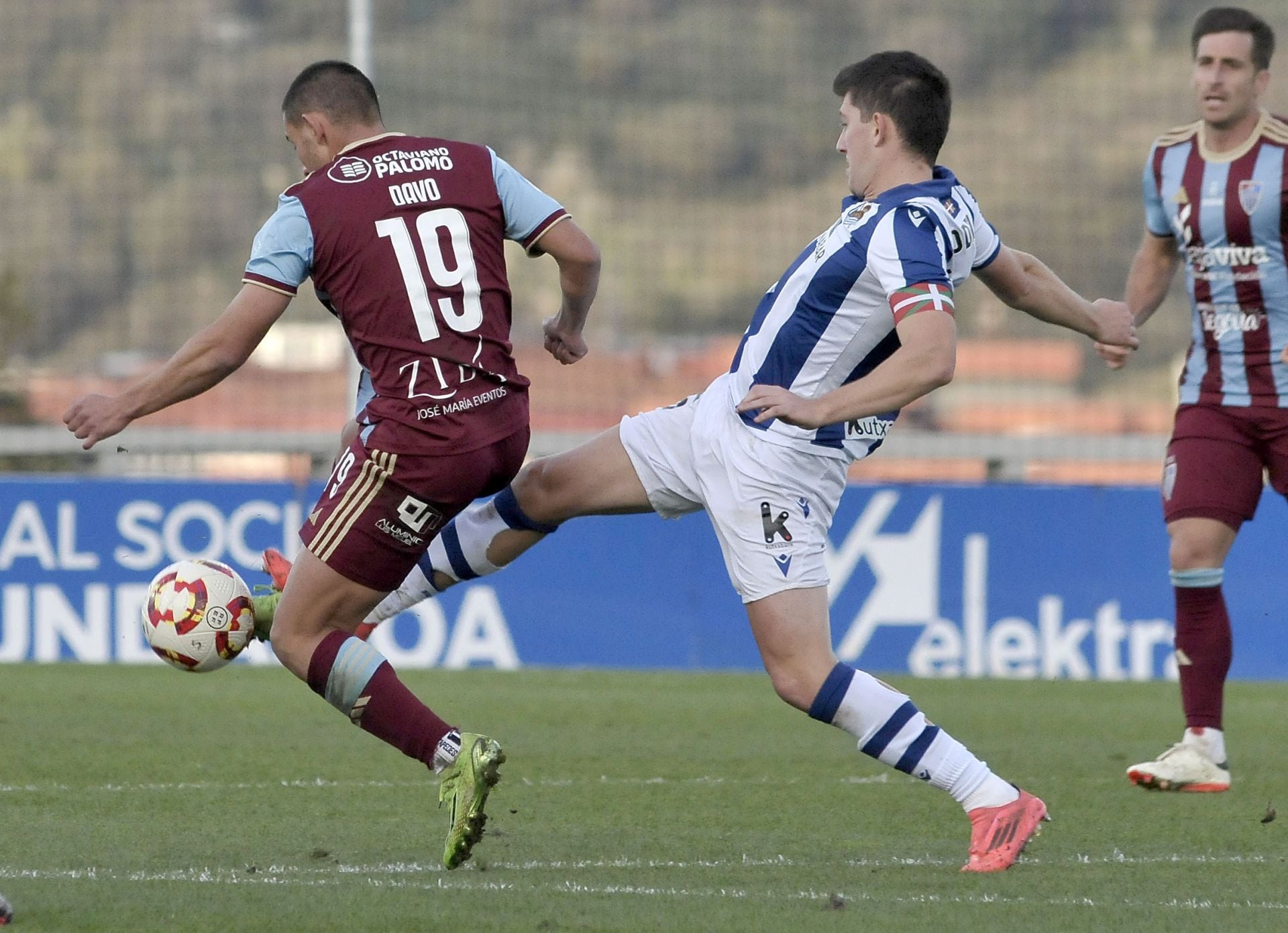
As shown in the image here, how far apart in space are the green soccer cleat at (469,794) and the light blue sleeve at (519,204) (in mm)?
1365

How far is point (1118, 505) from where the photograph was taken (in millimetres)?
10461

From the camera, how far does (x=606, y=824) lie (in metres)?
5.54

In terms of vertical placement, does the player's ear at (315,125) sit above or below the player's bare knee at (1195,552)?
above

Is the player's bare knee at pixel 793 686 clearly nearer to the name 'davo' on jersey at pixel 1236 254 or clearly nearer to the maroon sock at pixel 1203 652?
the maroon sock at pixel 1203 652

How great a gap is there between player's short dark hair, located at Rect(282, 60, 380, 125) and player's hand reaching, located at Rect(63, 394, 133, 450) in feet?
3.06

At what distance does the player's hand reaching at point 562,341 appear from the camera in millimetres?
5586

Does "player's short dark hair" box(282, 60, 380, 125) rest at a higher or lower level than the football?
higher

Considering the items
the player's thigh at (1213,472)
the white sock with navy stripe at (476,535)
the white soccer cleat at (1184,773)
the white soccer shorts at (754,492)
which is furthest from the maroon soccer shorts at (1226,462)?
the white sock with navy stripe at (476,535)

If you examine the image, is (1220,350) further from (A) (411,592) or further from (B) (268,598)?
(B) (268,598)

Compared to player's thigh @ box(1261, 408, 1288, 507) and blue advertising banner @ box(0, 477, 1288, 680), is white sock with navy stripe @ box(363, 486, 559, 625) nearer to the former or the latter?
player's thigh @ box(1261, 408, 1288, 507)

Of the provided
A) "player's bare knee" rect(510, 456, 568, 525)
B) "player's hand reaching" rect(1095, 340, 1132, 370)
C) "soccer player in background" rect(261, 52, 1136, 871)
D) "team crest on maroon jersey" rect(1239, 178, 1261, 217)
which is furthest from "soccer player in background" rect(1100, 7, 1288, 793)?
"player's bare knee" rect(510, 456, 568, 525)

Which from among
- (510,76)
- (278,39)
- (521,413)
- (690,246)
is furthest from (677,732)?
(278,39)

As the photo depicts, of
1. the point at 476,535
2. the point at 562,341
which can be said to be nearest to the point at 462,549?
the point at 476,535

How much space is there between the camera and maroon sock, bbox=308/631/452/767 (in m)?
4.87
